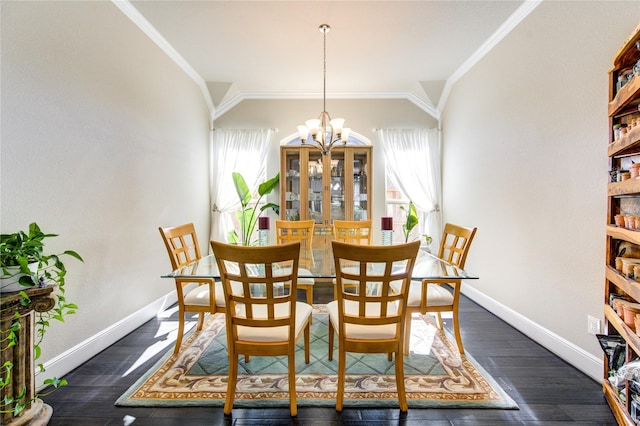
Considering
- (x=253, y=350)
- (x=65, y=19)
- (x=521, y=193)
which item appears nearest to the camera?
(x=253, y=350)

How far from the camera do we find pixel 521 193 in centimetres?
253

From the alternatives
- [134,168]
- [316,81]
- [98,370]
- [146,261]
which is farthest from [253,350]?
[316,81]

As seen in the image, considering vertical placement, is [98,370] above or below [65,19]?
below

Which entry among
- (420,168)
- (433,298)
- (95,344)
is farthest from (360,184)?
(95,344)

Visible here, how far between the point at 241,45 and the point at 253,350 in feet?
9.78

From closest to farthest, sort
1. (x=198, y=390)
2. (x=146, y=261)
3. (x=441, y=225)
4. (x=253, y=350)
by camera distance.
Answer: (x=253, y=350)
(x=198, y=390)
(x=146, y=261)
(x=441, y=225)

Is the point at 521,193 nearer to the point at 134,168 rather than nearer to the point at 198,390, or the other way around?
the point at 198,390

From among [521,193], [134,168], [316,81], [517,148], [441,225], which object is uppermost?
[316,81]

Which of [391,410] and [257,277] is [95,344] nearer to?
[257,277]

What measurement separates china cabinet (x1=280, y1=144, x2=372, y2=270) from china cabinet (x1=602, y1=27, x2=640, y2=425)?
286 cm

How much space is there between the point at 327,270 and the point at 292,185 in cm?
253

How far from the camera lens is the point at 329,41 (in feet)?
9.53

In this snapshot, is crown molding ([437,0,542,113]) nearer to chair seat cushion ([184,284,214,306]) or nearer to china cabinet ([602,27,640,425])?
china cabinet ([602,27,640,425])

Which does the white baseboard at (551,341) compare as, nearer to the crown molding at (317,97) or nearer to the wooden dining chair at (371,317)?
the wooden dining chair at (371,317)
